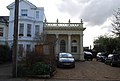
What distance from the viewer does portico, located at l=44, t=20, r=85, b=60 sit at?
142 feet

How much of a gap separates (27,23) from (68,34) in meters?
7.91

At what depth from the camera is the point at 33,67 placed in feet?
58.3

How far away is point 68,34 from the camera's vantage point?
43375 mm

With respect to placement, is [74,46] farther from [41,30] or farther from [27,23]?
[27,23]

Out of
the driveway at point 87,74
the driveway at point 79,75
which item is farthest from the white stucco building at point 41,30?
the driveway at point 79,75

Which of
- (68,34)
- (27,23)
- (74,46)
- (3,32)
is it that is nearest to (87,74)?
(27,23)

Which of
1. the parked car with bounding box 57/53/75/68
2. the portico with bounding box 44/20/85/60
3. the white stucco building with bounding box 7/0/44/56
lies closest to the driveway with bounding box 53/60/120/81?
the parked car with bounding box 57/53/75/68

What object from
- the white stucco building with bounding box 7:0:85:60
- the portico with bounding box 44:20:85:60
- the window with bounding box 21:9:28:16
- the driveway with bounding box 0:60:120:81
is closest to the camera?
the driveway with bounding box 0:60:120:81

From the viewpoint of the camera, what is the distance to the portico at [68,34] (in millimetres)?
43219

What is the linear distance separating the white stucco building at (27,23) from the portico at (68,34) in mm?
1876

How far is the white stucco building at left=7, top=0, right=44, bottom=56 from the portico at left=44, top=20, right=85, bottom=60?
188 centimetres

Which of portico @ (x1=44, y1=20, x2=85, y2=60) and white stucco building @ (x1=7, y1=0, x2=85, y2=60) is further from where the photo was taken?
portico @ (x1=44, y1=20, x2=85, y2=60)

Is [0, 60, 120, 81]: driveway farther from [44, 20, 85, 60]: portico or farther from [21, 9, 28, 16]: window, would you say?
[44, 20, 85, 60]: portico

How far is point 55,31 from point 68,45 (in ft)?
11.8
